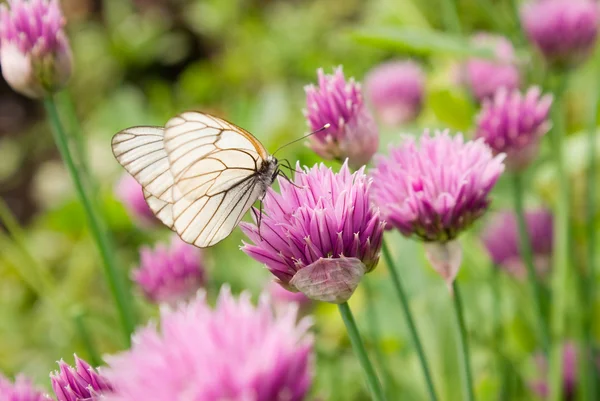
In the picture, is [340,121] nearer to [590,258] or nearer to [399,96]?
[590,258]

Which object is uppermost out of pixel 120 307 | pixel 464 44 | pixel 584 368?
pixel 464 44

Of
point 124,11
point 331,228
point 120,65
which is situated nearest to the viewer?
point 331,228

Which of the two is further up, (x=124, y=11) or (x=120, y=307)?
(x=124, y=11)

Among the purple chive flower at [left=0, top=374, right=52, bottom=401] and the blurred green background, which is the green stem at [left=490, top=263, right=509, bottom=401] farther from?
the purple chive flower at [left=0, top=374, right=52, bottom=401]

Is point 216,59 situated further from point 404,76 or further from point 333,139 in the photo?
point 333,139

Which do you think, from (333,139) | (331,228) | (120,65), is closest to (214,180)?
(333,139)

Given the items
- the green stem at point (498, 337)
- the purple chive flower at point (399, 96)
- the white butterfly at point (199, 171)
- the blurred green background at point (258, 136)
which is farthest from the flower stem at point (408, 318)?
the purple chive flower at point (399, 96)

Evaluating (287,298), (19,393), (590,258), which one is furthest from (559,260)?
(19,393)
